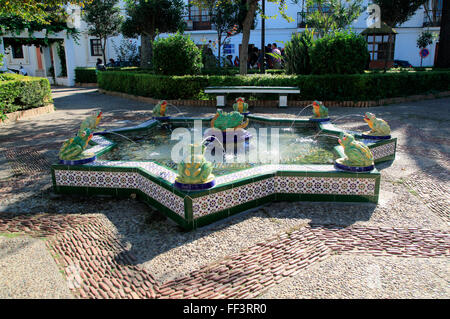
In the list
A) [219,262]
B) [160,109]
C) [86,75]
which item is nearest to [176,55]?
[160,109]

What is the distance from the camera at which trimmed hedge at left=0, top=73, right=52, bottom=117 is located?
10633mm

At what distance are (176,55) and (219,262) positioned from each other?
38.8 feet

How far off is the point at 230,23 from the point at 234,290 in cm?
2358

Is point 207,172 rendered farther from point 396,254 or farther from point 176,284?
point 396,254

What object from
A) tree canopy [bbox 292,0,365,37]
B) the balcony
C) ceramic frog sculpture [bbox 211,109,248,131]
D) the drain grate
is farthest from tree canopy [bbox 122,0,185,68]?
ceramic frog sculpture [bbox 211,109,248,131]

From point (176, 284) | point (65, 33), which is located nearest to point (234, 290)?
point (176, 284)

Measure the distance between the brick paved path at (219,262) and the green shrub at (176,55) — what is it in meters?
10.6

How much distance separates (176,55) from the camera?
14.1 m

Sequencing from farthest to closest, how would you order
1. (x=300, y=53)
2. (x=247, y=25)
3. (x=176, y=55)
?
(x=247, y=25) < (x=176, y=55) < (x=300, y=53)

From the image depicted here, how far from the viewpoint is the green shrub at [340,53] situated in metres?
12.7

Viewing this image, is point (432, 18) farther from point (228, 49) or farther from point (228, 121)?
point (228, 121)

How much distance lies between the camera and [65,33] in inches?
806

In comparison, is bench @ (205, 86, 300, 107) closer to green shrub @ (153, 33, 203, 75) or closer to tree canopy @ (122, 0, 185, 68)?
green shrub @ (153, 33, 203, 75)

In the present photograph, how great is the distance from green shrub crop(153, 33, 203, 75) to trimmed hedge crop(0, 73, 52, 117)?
416 cm
